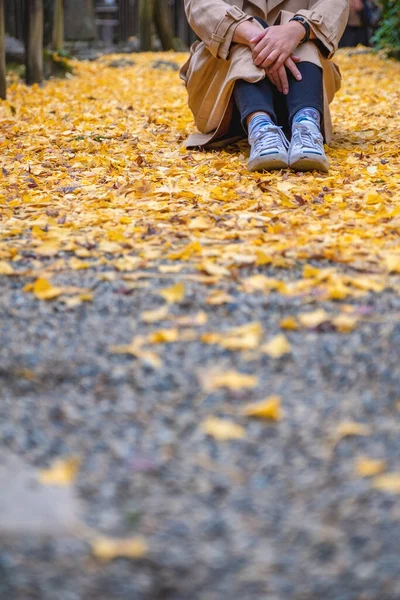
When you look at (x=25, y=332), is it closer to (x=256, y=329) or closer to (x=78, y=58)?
(x=256, y=329)

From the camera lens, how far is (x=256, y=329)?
5.22ft

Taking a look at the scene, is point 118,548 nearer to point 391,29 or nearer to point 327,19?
point 327,19

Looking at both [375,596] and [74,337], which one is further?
[74,337]

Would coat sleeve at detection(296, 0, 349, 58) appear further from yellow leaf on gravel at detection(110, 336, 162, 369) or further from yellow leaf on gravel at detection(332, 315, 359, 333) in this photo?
yellow leaf on gravel at detection(110, 336, 162, 369)

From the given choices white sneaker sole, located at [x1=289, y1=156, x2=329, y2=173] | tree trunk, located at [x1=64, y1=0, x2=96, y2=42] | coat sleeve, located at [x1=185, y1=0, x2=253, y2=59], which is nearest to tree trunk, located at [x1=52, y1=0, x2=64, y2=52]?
tree trunk, located at [x1=64, y1=0, x2=96, y2=42]

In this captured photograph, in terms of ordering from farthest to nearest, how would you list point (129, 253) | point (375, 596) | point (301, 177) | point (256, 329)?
point (301, 177) < point (129, 253) < point (256, 329) < point (375, 596)

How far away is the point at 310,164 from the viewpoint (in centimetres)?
291

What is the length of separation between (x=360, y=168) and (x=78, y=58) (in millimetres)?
8988

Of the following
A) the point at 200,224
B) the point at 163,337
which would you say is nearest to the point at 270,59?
the point at 200,224

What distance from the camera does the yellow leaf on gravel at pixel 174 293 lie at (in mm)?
1752

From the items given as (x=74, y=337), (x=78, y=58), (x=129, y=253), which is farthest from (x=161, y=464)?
(x=78, y=58)

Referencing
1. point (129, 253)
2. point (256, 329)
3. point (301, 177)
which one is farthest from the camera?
point (301, 177)

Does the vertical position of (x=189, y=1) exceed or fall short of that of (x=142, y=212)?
it exceeds it

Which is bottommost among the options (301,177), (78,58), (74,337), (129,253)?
(74,337)
